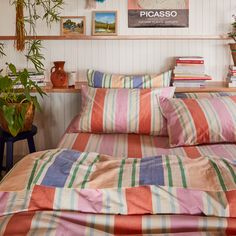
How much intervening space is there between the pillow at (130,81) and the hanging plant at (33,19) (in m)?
0.44

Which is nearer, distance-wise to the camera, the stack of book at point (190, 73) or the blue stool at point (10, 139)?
the blue stool at point (10, 139)

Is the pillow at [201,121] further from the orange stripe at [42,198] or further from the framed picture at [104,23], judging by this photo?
the orange stripe at [42,198]

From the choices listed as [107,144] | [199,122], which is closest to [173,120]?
[199,122]

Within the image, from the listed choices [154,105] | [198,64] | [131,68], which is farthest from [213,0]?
[154,105]

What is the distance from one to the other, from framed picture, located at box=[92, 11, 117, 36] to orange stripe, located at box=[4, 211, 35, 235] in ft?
6.70

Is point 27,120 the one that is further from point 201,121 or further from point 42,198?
point 42,198

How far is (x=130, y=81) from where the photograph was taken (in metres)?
2.79

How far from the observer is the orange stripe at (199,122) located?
2.26 m

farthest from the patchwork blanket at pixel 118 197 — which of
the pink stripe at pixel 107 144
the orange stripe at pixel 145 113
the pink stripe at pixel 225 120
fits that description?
the orange stripe at pixel 145 113

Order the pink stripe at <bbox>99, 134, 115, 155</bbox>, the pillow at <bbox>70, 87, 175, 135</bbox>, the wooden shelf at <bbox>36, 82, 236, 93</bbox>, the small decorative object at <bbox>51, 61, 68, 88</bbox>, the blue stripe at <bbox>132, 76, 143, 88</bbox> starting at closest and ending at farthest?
the pink stripe at <bbox>99, 134, 115, 155</bbox>
the pillow at <bbox>70, 87, 175, 135</bbox>
the blue stripe at <bbox>132, 76, 143, 88</bbox>
the wooden shelf at <bbox>36, 82, 236, 93</bbox>
the small decorative object at <bbox>51, 61, 68, 88</bbox>

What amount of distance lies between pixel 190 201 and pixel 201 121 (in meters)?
1.04

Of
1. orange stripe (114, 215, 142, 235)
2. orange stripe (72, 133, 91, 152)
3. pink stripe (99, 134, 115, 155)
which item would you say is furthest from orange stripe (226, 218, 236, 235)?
orange stripe (72, 133, 91, 152)

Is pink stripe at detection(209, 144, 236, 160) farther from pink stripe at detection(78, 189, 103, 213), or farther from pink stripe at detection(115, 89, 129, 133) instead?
pink stripe at detection(78, 189, 103, 213)

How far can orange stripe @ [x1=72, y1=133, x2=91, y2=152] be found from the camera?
2.23 metres
